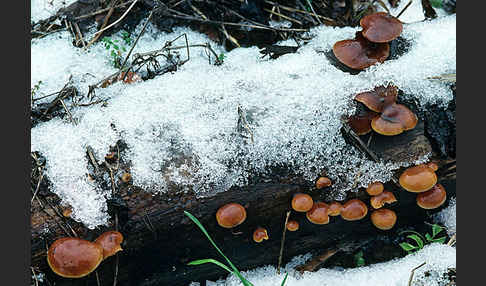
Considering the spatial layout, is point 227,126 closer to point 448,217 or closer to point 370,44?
point 370,44

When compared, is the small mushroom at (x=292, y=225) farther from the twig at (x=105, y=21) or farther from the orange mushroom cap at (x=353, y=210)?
the twig at (x=105, y=21)

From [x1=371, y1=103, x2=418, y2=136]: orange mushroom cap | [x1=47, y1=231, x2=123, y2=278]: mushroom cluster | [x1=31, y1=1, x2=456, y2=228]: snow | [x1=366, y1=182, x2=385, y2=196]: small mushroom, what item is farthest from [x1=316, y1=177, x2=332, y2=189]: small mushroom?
[x1=47, y1=231, x2=123, y2=278]: mushroom cluster

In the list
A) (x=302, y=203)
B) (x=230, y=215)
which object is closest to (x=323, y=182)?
(x=302, y=203)

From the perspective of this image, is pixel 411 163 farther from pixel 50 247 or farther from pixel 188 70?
pixel 50 247

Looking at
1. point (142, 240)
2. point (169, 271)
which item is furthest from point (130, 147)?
point (169, 271)

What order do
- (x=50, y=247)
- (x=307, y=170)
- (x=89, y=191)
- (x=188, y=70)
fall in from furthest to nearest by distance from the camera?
(x=188, y=70) → (x=307, y=170) → (x=89, y=191) → (x=50, y=247)

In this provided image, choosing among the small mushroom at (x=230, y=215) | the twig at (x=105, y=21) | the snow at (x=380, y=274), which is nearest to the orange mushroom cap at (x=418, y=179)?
the snow at (x=380, y=274)
